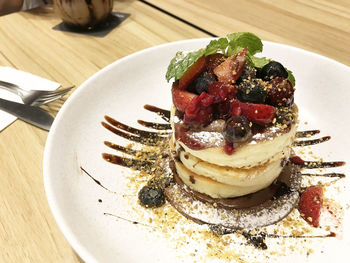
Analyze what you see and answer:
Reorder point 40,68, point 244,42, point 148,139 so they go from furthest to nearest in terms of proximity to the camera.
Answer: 1. point 40,68
2. point 148,139
3. point 244,42

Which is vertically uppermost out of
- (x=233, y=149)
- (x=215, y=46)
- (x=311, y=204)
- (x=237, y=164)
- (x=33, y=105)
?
(x=215, y=46)

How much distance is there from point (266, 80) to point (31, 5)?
3.41 meters

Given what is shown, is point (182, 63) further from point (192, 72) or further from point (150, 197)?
point (150, 197)

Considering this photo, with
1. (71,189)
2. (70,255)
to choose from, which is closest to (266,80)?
(71,189)

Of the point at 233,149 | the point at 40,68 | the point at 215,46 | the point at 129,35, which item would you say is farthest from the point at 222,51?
the point at 40,68

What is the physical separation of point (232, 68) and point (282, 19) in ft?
5.69

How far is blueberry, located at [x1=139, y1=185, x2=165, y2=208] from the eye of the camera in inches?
60.7

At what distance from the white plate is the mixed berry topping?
1.65ft

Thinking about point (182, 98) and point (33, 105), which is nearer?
point (182, 98)

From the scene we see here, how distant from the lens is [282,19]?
2.84 m

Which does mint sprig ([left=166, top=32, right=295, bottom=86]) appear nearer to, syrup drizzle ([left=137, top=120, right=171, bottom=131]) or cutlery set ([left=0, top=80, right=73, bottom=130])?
syrup drizzle ([left=137, top=120, right=171, bottom=131])

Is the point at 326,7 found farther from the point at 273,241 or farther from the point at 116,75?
the point at 273,241

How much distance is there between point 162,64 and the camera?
2277mm

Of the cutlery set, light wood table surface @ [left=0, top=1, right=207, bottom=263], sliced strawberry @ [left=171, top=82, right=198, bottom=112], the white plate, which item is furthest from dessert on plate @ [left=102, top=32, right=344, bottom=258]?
the cutlery set
